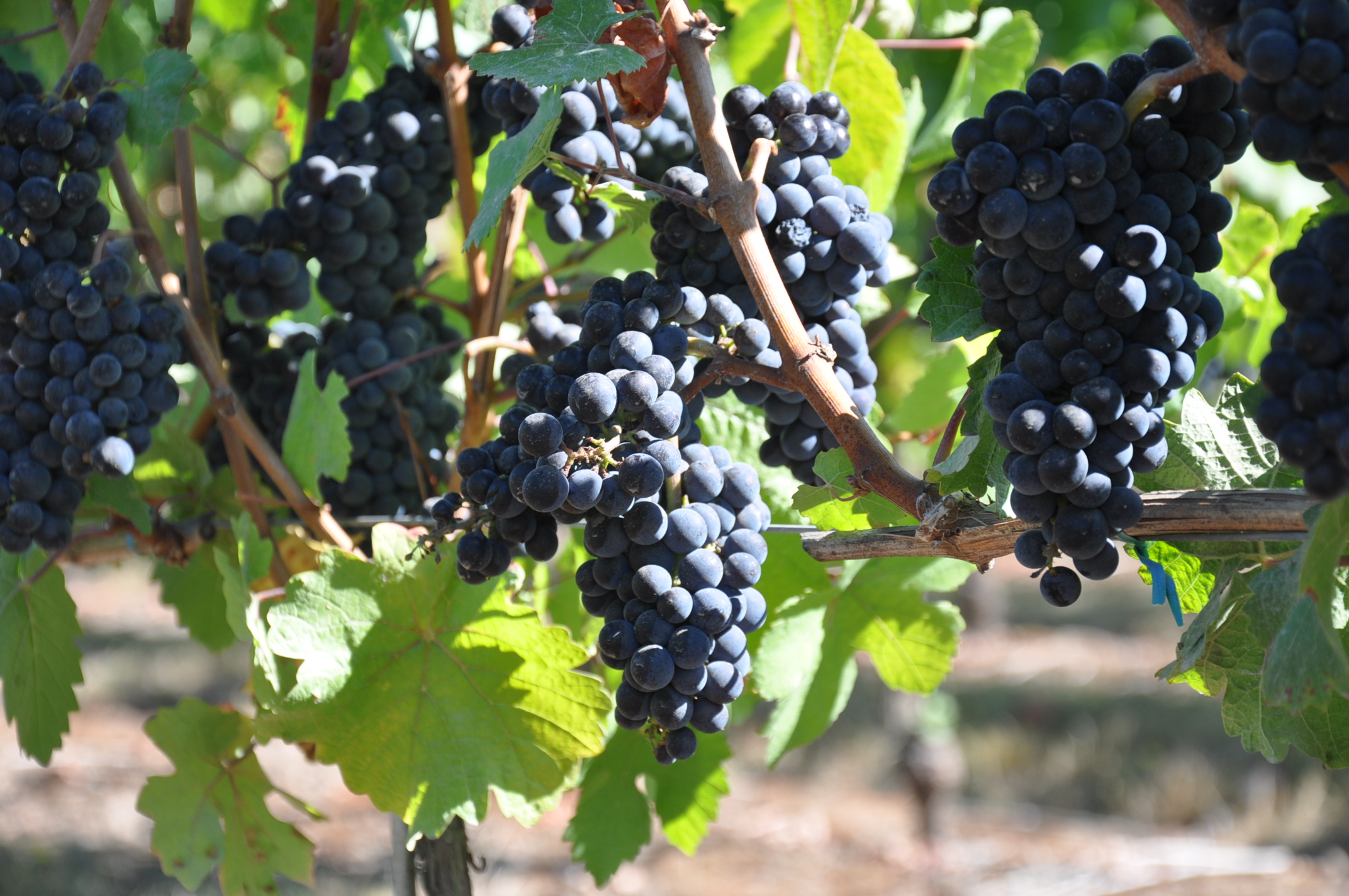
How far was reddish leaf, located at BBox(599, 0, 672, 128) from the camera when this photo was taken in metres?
0.87

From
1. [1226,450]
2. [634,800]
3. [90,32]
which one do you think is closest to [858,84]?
[1226,450]

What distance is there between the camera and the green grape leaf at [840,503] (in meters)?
0.84

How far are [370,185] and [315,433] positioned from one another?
0.29 metres

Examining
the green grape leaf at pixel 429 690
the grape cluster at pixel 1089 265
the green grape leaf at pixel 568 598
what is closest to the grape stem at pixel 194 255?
the green grape leaf at pixel 429 690

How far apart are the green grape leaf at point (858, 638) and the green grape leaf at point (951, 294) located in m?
0.51

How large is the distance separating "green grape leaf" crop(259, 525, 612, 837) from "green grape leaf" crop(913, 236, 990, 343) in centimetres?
48

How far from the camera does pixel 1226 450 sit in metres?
0.82

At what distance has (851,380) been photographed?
991 millimetres

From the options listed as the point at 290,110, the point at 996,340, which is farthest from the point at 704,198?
the point at 290,110

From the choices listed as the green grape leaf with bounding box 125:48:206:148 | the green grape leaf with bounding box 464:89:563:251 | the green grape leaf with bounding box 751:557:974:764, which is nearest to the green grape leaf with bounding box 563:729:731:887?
the green grape leaf with bounding box 751:557:974:764

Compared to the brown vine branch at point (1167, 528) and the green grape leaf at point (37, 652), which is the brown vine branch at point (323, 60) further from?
the brown vine branch at point (1167, 528)

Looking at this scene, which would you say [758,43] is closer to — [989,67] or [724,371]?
[989,67]

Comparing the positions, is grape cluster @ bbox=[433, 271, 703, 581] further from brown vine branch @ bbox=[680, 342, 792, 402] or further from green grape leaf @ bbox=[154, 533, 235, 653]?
green grape leaf @ bbox=[154, 533, 235, 653]

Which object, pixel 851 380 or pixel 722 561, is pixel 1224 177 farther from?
pixel 722 561
